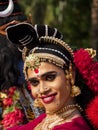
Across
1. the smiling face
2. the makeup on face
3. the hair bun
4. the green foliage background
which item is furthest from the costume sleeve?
the green foliage background

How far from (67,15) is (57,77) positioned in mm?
13013

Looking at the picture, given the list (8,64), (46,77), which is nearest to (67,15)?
(8,64)

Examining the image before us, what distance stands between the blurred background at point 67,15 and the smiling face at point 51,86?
35.5 ft

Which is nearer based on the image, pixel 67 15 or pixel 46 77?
pixel 46 77

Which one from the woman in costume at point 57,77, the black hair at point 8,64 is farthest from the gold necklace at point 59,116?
the black hair at point 8,64

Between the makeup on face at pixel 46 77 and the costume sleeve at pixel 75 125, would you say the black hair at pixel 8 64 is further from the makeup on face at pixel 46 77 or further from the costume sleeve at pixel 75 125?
the costume sleeve at pixel 75 125

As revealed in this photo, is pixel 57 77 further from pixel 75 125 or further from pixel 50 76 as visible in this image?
pixel 75 125

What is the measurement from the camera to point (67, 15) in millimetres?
17812

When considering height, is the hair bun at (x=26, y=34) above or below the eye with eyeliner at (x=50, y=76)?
above

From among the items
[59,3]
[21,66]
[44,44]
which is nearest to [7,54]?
[21,66]

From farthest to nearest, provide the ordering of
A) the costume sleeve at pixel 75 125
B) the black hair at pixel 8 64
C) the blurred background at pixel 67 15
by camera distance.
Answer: the blurred background at pixel 67 15, the black hair at pixel 8 64, the costume sleeve at pixel 75 125

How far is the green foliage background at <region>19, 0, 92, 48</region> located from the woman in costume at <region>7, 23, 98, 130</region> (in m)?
10.8

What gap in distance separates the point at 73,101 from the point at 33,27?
25.4 inches

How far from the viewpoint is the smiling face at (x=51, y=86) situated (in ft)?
16.0
